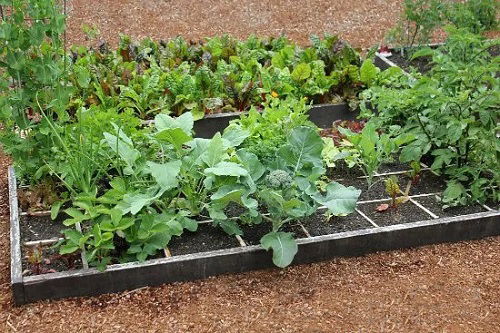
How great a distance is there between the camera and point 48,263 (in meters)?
4.14

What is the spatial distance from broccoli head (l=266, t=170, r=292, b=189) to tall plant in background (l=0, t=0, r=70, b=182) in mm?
1383

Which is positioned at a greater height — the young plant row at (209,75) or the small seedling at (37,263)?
the young plant row at (209,75)

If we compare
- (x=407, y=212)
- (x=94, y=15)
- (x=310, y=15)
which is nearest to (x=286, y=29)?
(x=310, y=15)

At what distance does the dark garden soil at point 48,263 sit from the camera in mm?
4047

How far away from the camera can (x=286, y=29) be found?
10062 mm

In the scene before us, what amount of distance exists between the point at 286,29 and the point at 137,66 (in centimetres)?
380

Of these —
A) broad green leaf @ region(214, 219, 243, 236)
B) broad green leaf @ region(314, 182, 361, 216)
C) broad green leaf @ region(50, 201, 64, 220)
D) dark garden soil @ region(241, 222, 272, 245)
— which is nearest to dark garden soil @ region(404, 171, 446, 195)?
broad green leaf @ region(314, 182, 361, 216)

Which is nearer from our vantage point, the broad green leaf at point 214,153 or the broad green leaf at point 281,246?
the broad green leaf at point 281,246

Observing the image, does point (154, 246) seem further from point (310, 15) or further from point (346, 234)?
point (310, 15)

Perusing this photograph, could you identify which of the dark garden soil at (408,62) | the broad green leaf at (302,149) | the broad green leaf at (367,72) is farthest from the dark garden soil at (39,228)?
the dark garden soil at (408,62)

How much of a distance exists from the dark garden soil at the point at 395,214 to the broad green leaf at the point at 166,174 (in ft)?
4.43

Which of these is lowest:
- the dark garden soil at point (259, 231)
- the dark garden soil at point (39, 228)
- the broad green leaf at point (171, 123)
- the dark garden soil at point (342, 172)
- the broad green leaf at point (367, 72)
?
the dark garden soil at point (342, 172)

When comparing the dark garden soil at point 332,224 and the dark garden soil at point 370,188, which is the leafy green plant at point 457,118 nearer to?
the dark garden soil at point 370,188

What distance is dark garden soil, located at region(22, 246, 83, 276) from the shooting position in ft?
13.3
